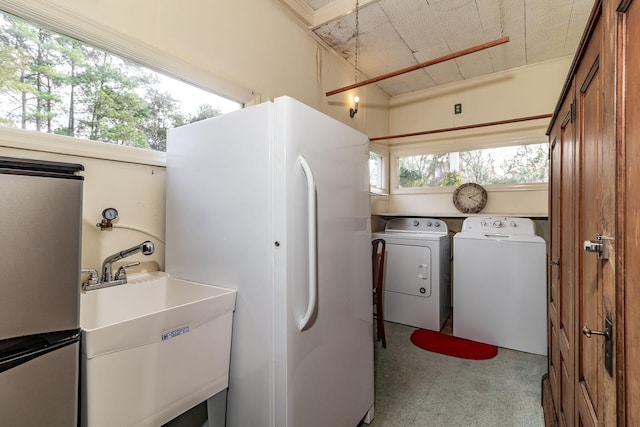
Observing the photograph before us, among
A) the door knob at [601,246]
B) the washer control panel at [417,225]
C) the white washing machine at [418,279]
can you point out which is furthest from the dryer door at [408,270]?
the door knob at [601,246]

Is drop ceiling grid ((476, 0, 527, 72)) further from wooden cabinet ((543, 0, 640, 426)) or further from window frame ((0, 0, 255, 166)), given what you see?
window frame ((0, 0, 255, 166))

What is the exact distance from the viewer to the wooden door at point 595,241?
63 centimetres

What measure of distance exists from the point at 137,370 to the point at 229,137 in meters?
0.96

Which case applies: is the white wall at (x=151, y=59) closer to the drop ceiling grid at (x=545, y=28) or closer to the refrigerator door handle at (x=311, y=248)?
the refrigerator door handle at (x=311, y=248)

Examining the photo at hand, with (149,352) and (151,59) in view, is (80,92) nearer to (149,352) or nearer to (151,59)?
(151,59)

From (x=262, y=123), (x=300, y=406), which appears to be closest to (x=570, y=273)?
(x=300, y=406)

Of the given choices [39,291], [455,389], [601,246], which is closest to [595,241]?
[601,246]

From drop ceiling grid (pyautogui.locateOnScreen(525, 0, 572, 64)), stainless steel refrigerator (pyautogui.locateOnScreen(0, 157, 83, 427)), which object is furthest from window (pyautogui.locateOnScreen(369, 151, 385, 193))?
stainless steel refrigerator (pyautogui.locateOnScreen(0, 157, 83, 427))

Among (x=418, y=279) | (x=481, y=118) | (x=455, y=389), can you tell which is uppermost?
(x=481, y=118)

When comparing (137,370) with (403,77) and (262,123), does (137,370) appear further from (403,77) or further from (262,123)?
(403,77)

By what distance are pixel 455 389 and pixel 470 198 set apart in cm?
220

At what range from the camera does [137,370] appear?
978 millimetres

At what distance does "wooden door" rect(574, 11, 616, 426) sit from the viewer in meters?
0.63

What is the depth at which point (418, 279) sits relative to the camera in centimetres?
312
